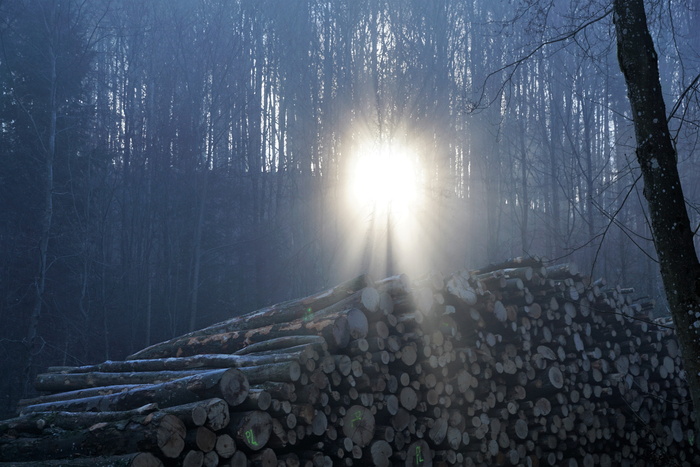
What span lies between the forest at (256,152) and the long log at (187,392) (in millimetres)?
9911

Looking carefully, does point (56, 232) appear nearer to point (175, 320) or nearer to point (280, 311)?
point (175, 320)

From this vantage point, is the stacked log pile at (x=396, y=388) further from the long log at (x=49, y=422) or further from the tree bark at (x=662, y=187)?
the tree bark at (x=662, y=187)

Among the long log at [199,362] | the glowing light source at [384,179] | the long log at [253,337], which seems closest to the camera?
the long log at [199,362]

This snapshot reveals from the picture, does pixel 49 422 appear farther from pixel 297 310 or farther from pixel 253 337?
pixel 297 310

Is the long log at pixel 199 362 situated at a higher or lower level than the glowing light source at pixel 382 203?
lower

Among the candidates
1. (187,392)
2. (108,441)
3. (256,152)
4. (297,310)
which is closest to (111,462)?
(108,441)

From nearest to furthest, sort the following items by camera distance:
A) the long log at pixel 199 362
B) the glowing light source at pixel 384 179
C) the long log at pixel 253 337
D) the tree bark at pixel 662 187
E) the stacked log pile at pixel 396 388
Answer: the tree bark at pixel 662 187, the stacked log pile at pixel 396 388, the long log at pixel 199 362, the long log at pixel 253 337, the glowing light source at pixel 384 179

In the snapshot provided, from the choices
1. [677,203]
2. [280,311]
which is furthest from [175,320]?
[677,203]

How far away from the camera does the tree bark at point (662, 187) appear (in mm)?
4258

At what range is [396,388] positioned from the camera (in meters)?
6.32

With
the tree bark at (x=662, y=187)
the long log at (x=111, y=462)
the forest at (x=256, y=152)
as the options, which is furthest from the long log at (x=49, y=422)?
the forest at (x=256, y=152)

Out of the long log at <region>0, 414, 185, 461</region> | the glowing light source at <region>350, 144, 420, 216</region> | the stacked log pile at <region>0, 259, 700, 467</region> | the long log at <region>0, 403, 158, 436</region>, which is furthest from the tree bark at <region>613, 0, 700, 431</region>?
the glowing light source at <region>350, 144, 420, 216</region>

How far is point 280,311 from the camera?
7.52m

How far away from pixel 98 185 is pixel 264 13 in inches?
324
